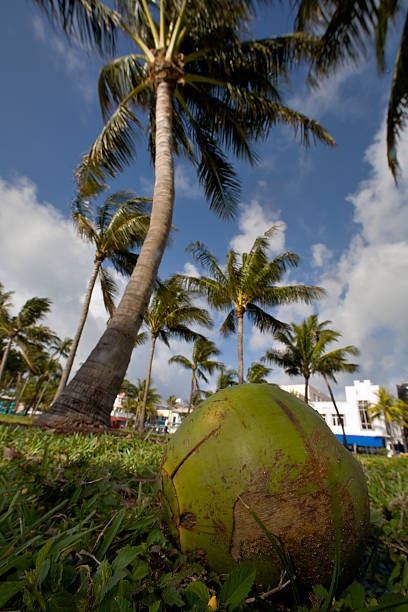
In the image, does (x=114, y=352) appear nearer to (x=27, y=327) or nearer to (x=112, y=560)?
(x=112, y=560)

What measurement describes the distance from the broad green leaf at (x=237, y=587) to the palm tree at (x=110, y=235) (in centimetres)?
1068

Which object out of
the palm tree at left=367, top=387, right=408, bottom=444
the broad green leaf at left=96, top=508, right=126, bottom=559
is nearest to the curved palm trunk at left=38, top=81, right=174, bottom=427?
the broad green leaf at left=96, top=508, right=126, bottom=559

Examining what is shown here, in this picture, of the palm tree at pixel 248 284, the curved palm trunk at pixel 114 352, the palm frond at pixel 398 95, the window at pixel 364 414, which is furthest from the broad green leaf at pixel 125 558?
the window at pixel 364 414

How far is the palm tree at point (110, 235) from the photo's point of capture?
36.0 feet

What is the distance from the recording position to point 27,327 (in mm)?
24938

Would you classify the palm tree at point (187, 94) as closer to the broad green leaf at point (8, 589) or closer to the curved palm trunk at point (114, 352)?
the curved palm trunk at point (114, 352)

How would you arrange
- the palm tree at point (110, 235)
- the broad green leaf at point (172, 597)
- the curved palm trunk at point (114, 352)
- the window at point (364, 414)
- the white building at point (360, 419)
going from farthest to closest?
the window at point (364, 414) < the white building at point (360, 419) < the palm tree at point (110, 235) < the curved palm trunk at point (114, 352) < the broad green leaf at point (172, 597)

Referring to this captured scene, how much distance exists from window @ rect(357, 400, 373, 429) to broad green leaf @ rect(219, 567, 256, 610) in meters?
39.4

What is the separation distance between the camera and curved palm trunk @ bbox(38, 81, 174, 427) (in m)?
3.33

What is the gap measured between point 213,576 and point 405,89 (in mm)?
7693

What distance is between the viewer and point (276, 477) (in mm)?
660

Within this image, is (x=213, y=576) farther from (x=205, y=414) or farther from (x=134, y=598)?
(x=205, y=414)

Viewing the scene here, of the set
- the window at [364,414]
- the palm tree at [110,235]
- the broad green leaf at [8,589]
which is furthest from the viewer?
the window at [364,414]

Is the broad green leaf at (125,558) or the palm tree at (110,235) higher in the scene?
the palm tree at (110,235)
